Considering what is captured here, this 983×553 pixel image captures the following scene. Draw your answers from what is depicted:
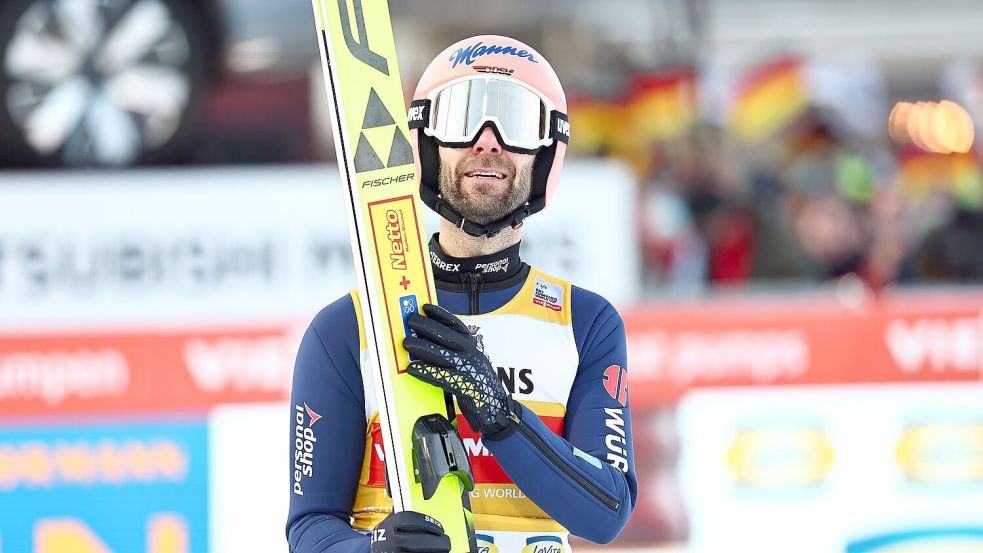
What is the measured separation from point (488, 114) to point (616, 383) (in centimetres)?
51

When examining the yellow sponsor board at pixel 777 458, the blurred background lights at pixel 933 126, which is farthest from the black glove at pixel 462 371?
the blurred background lights at pixel 933 126

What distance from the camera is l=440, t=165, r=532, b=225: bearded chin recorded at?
91.2 inches

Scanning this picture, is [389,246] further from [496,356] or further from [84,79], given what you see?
[84,79]

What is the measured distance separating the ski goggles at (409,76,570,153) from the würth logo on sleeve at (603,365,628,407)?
40cm

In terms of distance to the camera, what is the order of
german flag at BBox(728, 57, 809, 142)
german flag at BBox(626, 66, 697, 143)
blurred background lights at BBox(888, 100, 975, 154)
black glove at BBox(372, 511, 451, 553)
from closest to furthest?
1. black glove at BBox(372, 511, 451, 553)
2. german flag at BBox(626, 66, 697, 143)
3. german flag at BBox(728, 57, 809, 142)
4. blurred background lights at BBox(888, 100, 975, 154)

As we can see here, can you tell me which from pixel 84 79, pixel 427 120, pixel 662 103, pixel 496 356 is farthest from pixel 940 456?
pixel 662 103

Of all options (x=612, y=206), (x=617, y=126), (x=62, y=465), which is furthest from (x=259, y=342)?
(x=617, y=126)

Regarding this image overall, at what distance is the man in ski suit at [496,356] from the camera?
2.14 m

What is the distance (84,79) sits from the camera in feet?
22.7

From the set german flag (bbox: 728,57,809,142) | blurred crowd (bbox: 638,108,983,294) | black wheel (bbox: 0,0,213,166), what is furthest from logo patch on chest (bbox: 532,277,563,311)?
german flag (bbox: 728,57,809,142)

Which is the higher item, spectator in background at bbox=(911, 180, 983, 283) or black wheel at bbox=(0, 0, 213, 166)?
black wheel at bbox=(0, 0, 213, 166)

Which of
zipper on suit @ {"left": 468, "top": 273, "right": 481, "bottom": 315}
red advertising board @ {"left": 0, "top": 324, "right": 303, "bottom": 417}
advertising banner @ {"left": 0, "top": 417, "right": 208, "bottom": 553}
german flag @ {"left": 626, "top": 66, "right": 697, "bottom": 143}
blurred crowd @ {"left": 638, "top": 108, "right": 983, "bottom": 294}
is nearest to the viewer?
zipper on suit @ {"left": 468, "top": 273, "right": 481, "bottom": 315}

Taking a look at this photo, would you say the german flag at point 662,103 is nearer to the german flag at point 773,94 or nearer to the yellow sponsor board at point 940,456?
the german flag at point 773,94

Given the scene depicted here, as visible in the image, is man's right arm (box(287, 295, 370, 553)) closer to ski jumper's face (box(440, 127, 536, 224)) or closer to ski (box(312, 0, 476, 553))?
ski (box(312, 0, 476, 553))
